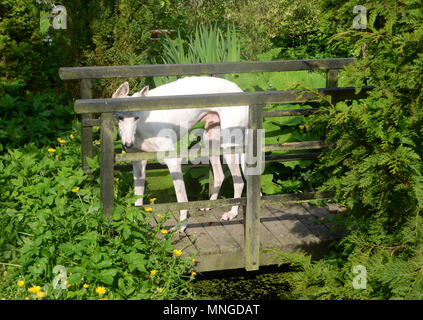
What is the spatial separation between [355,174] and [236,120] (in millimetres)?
1481

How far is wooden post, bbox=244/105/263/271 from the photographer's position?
460 centimetres

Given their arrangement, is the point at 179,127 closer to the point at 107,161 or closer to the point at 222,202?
the point at 222,202

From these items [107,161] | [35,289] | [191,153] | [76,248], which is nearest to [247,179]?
[191,153]

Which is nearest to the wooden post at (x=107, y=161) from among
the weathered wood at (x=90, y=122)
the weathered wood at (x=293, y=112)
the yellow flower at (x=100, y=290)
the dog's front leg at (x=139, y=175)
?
the weathered wood at (x=90, y=122)

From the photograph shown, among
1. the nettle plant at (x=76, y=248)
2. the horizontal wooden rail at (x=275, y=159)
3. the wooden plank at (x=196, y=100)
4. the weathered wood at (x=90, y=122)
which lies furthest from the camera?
the horizontal wooden rail at (x=275, y=159)

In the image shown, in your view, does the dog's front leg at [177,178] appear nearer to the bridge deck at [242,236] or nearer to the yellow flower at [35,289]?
the bridge deck at [242,236]

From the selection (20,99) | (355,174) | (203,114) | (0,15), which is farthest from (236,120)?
(0,15)

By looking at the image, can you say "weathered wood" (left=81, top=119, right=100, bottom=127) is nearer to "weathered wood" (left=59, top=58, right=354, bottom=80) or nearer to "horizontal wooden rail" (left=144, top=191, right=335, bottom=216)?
"weathered wood" (left=59, top=58, right=354, bottom=80)

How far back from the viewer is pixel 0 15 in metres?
7.45

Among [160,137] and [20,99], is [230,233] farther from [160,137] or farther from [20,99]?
[20,99]

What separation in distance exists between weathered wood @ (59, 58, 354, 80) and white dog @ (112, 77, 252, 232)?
0.42 feet

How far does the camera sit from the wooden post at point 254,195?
15.1ft

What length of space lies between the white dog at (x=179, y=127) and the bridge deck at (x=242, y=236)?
163 mm

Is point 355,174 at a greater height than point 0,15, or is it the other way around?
point 0,15
